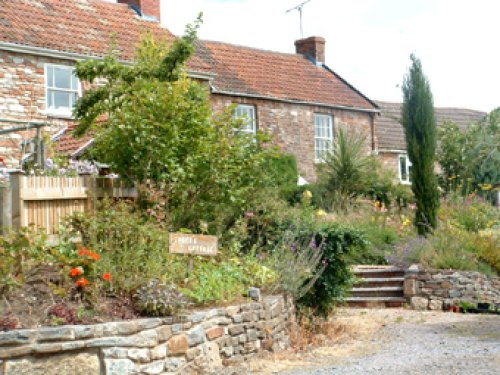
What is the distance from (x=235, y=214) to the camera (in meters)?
12.1

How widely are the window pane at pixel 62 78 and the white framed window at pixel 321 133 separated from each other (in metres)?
10.0

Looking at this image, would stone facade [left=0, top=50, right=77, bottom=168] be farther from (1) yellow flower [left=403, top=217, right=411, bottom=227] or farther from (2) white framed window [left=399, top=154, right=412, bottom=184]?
(2) white framed window [left=399, top=154, right=412, bottom=184]

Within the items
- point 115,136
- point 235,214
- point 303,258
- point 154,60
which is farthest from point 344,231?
point 154,60

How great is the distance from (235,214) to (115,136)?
246cm

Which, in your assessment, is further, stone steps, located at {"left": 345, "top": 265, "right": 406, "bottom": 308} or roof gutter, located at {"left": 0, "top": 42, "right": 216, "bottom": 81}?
roof gutter, located at {"left": 0, "top": 42, "right": 216, "bottom": 81}

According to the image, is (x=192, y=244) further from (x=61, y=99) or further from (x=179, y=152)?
(x=61, y=99)

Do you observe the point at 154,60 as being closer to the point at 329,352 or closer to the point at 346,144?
the point at 329,352

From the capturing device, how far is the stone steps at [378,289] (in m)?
14.6

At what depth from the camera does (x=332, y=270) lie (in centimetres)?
1184

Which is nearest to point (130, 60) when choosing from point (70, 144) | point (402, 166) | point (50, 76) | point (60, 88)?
point (60, 88)

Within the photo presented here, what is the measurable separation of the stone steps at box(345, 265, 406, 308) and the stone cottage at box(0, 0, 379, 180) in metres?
3.96

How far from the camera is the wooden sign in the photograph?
9234mm

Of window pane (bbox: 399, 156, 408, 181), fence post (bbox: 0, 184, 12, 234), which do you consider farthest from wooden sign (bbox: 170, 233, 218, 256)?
window pane (bbox: 399, 156, 408, 181)

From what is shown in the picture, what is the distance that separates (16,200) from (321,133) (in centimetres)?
1908
